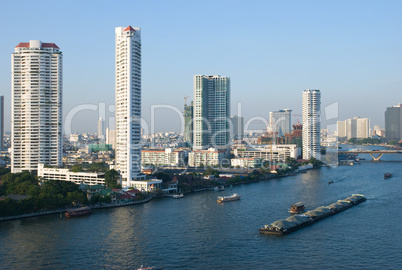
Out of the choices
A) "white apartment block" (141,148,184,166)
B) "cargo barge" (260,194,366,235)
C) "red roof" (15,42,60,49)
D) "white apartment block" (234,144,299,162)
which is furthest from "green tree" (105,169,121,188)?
"white apartment block" (234,144,299,162)

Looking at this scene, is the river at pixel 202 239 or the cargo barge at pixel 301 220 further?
the cargo barge at pixel 301 220

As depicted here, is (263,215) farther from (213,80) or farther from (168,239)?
(213,80)

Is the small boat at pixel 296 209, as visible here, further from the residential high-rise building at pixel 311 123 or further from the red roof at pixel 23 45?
the residential high-rise building at pixel 311 123

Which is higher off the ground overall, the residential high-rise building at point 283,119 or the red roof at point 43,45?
the red roof at point 43,45

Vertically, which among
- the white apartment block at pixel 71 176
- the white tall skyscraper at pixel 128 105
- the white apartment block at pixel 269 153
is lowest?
the white apartment block at pixel 71 176

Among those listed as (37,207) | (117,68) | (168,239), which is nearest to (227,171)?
(117,68)

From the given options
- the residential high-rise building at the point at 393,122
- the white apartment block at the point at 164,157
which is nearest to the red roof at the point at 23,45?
the white apartment block at the point at 164,157
